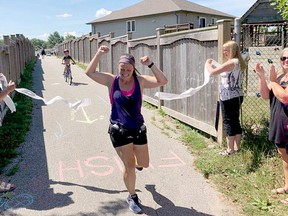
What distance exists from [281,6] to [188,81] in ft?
8.46

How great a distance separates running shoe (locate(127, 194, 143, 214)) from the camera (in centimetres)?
379

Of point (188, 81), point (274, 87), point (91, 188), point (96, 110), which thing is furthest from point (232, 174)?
point (96, 110)

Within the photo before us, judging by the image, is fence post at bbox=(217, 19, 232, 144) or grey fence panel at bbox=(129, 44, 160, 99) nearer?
fence post at bbox=(217, 19, 232, 144)

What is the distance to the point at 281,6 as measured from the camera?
15.7 ft

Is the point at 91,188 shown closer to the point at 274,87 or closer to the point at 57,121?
the point at 274,87

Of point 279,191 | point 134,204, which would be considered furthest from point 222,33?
point 134,204

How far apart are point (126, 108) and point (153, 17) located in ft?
121

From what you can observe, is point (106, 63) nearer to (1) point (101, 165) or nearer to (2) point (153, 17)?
(1) point (101, 165)

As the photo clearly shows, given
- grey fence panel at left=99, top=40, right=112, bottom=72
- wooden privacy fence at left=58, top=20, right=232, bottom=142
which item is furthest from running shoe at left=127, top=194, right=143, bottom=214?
grey fence panel at left=99, top=40, right=112, bottom=72

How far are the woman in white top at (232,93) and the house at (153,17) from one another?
32.8 metres

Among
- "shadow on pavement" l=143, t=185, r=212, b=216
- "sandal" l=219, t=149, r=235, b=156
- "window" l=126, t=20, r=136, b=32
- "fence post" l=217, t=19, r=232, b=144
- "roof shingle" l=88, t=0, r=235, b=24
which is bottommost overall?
"shadow on pavement" l=143, t=185, r=212, b=216

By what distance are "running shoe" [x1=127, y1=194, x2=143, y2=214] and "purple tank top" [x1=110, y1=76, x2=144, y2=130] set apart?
848 millimetres

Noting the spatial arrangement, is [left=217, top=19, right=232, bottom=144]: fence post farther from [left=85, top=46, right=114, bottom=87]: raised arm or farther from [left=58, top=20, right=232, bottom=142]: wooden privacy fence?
[left=85, top=46, right=114, bottom=87]: raised arm

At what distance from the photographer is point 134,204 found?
3.83m
